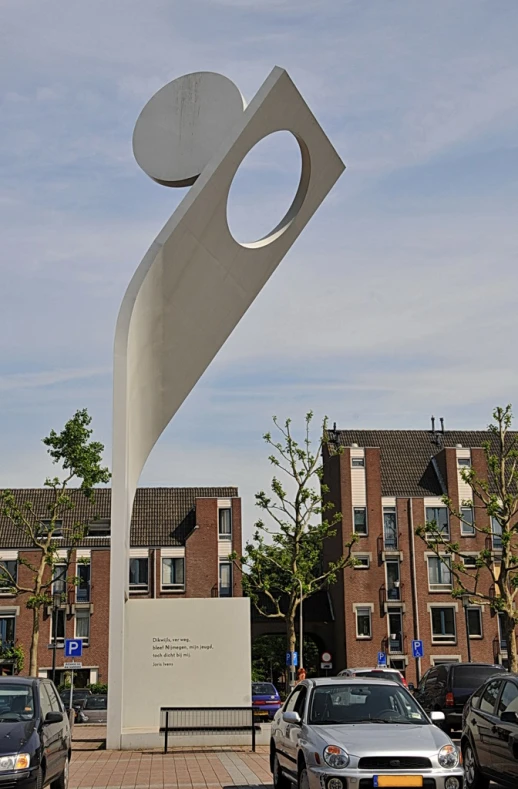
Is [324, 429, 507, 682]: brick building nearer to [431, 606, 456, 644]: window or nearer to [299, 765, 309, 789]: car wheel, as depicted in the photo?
[431, 606, 456, 644]: window

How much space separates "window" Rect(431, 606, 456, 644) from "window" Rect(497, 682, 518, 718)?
37.9 m

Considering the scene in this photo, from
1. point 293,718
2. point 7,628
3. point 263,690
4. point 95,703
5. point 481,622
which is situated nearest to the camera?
point 293,718

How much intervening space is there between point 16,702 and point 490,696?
206 inches

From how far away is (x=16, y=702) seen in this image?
10180 mm

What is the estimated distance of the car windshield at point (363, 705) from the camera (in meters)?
9.51

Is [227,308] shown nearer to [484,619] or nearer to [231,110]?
[231,110]

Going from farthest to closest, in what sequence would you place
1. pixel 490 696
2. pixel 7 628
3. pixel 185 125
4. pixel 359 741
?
pixel 7 628 → pixel 185 125 → pixel 490 696 → pixel 359 741

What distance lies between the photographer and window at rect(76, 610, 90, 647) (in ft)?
152

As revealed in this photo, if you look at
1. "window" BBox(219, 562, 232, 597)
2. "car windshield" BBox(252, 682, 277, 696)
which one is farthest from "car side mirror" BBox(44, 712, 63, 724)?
"window" BBox(219, 562, 232, 597)

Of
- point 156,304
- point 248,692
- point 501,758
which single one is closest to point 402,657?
point 248,692

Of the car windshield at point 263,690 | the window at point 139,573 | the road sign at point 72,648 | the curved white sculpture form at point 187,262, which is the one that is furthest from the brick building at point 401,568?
the curved white sculpture form at point 187,262

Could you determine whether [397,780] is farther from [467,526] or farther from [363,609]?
[467,526]

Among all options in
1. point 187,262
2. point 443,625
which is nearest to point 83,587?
point 443,625

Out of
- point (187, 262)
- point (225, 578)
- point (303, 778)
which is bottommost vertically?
point (303, 778)
